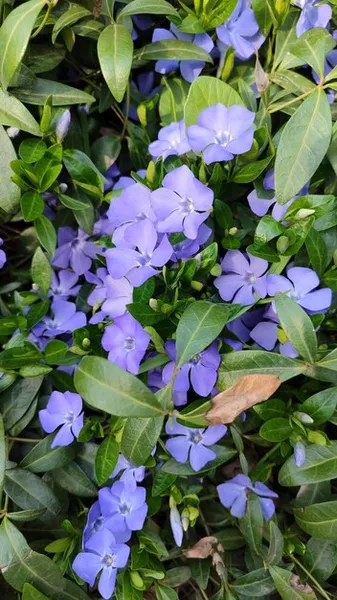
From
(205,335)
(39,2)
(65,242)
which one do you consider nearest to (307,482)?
(205,335)

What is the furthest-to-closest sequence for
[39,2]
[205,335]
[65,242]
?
[65,242], [39,2], [205,335]

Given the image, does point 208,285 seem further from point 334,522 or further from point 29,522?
point 29,522

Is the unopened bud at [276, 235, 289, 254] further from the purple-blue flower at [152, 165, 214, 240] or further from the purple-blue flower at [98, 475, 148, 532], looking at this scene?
the purple-blue flower at [98, 475, 148, 532]

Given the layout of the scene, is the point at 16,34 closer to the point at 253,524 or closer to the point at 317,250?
the point at 317,250

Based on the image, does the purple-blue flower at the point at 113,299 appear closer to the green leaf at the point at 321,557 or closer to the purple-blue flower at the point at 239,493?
the purple-blue flower at the point at 239,493

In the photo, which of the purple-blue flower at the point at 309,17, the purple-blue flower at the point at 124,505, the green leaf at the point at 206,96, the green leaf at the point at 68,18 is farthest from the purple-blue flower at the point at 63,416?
A: the purple-blue flower at the point at 309,17

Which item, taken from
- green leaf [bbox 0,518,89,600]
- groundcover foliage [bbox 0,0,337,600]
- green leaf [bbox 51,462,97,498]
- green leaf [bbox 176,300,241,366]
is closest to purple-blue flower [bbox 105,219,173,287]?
groundcover foliage [bbox 0,0,337,600]
